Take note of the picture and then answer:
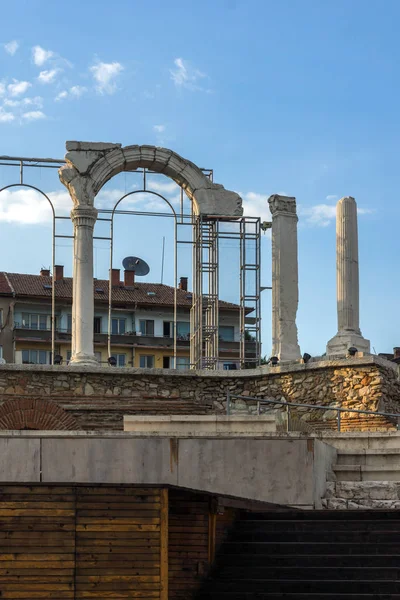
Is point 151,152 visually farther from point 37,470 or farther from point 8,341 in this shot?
point 8,341

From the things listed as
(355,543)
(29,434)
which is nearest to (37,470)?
(29,434)

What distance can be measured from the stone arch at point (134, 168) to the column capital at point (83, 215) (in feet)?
Answer: 0.47

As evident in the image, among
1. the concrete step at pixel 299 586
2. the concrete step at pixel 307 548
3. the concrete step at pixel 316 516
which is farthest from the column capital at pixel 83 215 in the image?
the concrete step at pixel 299 586

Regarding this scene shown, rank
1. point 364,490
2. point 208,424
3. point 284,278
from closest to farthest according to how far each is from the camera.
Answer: point 364,490 < point 208,424 < point 284,278

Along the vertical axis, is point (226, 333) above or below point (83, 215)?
below

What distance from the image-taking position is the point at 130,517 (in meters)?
15.2

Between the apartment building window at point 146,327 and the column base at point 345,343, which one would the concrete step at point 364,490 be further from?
the apartment building window at point 146,327

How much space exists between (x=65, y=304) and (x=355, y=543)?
158 ft

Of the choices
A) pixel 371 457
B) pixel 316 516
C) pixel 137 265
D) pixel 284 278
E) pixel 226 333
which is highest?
pixel 137 265

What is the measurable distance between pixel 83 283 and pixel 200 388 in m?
3.63

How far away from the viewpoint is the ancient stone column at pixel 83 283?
2953cm

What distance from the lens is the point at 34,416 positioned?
24625 mm

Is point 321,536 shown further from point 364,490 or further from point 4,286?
point 4,286

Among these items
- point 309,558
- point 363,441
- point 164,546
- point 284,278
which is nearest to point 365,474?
point 363,441
